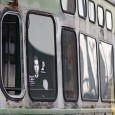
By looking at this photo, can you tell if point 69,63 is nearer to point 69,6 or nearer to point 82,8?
point 69,6

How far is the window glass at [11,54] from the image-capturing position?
17.0 ft

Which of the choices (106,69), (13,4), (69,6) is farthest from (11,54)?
(106,69)

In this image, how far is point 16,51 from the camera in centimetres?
528

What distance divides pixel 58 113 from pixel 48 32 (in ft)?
2.80

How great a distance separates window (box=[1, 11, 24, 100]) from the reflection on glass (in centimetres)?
74

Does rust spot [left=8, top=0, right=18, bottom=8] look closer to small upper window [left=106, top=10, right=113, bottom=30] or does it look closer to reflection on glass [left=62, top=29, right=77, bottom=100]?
reflection on glass [left=62, top=29, right=77, bottom=100]

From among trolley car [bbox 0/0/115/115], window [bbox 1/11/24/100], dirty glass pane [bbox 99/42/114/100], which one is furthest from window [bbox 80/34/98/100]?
window [bbox 1/11/24/100]

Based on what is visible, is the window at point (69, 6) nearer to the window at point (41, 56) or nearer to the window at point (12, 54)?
the window at point (41, 56)

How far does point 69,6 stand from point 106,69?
1607mm

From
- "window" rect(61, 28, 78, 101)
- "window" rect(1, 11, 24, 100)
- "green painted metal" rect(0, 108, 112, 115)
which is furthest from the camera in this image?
"window" rect(61, 28, 78, 101)

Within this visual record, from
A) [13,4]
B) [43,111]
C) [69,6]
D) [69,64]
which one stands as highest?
[69,6]

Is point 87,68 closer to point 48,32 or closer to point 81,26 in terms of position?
point 81,26

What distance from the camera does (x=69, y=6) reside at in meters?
6.12

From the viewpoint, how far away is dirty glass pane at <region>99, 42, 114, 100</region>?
7180mm
